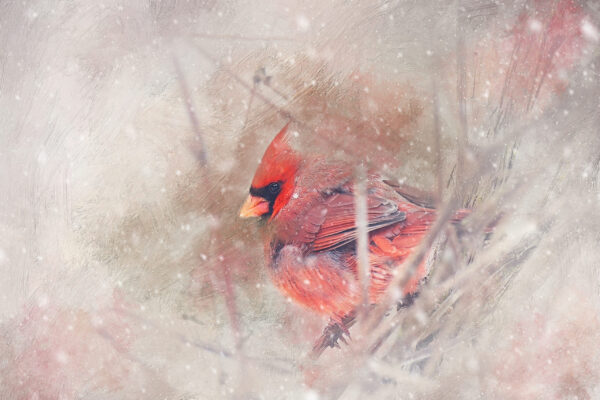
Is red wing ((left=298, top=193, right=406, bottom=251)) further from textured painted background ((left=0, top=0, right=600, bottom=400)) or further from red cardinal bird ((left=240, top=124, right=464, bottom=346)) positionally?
textured painted background ((left=0, top=0, right=600, bottom=400))

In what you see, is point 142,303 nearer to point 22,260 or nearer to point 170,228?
point 170,228

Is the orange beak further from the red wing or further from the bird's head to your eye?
the red wing

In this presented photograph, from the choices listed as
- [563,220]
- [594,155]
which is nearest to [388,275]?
[563,220]

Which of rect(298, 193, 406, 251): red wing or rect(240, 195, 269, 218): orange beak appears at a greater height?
rect(298, 193, 406, 251): red wing

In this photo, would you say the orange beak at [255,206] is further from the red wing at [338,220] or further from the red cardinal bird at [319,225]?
the red wing at [338,220]

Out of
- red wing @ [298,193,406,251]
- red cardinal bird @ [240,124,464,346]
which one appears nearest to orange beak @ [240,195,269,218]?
red cardinal bird @ [240,124,464,346]

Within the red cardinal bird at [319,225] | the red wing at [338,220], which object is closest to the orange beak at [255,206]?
the red cardinal bird at [319,225]

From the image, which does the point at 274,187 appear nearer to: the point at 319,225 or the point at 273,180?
the point at 273,180
